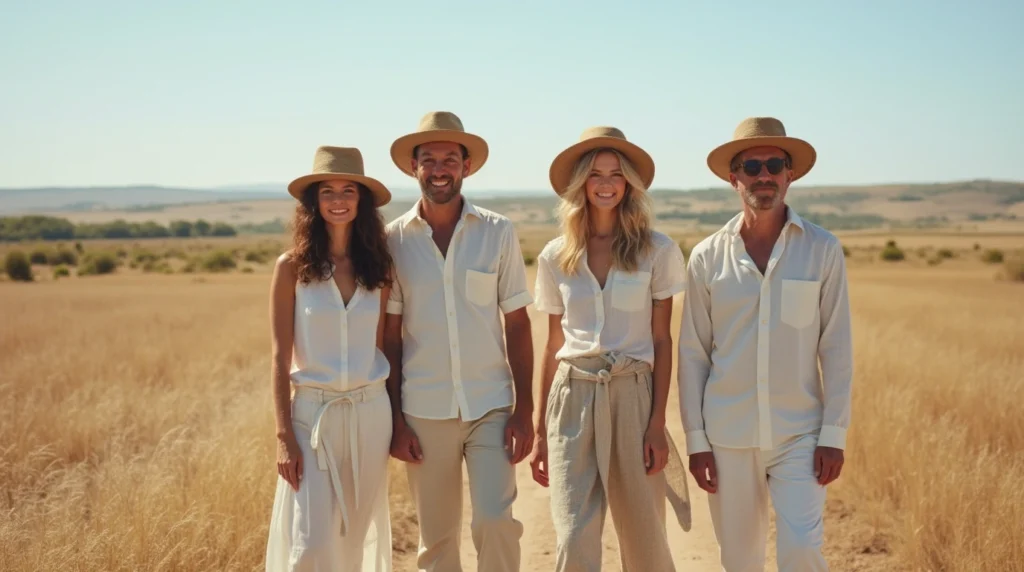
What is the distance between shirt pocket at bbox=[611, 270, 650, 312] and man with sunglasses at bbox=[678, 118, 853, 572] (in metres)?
0.26

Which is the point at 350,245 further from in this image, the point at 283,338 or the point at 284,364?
the point at 284,364

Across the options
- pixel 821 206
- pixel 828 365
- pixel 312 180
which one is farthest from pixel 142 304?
pixel 821 206

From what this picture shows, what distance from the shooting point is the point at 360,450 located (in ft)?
14.1

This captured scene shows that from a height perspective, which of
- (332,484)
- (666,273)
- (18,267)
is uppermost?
(666,273)

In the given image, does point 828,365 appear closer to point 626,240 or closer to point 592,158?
point 626,240

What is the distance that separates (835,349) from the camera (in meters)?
4.14

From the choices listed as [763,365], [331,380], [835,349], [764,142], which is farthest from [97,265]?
[835,349]

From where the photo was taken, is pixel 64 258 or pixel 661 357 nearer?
pixel 661 357

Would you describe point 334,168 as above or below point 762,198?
above

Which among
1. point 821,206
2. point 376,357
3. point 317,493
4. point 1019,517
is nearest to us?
point 317,493

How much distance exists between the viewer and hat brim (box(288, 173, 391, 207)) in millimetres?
4469

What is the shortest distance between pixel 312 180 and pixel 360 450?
142cm

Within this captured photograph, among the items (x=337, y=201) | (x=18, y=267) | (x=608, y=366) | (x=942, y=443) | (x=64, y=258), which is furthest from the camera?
(x=64, y=258)

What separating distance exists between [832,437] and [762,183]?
1281 mm
